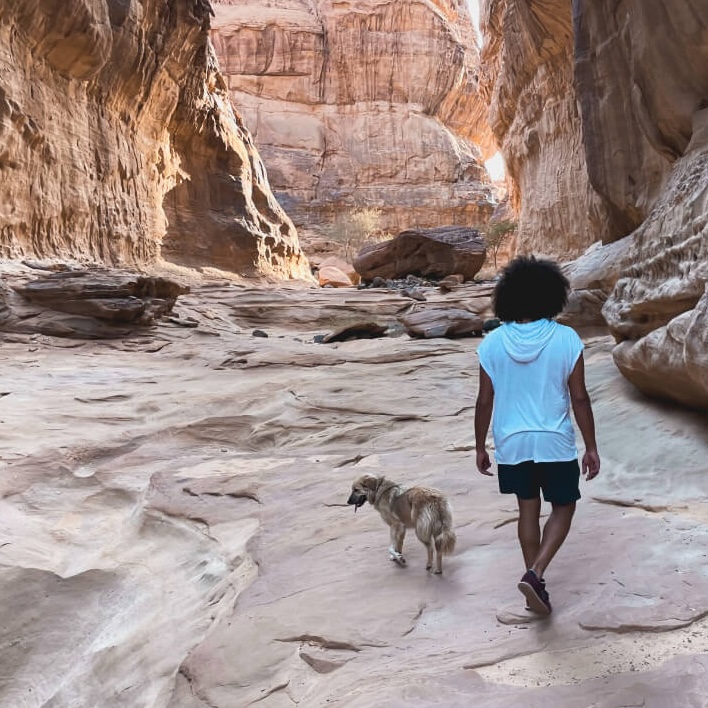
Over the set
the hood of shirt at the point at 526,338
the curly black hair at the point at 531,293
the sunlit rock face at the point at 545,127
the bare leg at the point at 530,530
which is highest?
the sunlit rock face at the point at 545,127

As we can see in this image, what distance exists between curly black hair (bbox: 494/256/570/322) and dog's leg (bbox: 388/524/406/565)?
104cm

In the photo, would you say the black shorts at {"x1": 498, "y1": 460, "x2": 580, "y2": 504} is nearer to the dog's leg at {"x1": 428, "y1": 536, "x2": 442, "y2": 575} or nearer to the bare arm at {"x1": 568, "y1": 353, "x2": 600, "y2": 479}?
the bare arm at {"x1": 568, "y1": 353, "x2": 600, "y2": 479}

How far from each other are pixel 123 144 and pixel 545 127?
525 inches

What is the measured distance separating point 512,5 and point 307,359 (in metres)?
17.1

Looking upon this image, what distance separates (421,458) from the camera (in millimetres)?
4562

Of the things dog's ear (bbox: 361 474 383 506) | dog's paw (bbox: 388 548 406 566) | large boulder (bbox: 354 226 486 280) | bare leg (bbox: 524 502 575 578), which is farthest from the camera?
large boulder (bbox: 354 226 486 280)

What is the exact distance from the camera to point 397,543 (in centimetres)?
282

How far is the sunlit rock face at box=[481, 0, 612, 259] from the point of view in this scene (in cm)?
1916

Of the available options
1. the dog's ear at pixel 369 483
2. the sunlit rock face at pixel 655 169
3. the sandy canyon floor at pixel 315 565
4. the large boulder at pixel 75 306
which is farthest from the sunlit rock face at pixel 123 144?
the dog's ear at pixel 369 483

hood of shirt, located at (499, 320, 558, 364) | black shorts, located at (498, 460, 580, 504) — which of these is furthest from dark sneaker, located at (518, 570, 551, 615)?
hood of shirt, located at (499, 320, 558, 364)

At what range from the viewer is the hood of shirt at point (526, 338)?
7.34 feet

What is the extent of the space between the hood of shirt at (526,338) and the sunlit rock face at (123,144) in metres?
12.7

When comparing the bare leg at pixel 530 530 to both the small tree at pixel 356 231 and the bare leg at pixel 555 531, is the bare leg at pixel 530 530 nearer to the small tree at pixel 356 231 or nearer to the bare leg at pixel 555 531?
the bare leg at pixel 555 531

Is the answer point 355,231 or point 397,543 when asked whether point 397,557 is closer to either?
point 397,543
